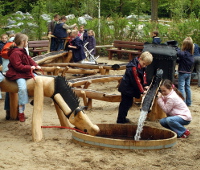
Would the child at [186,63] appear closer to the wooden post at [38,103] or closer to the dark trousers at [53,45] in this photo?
the wooden post at [38,103]

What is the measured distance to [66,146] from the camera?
609 cm

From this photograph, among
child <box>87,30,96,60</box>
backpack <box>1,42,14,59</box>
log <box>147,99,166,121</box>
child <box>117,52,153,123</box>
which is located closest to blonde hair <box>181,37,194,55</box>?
log <box>147,99,166,121</box>

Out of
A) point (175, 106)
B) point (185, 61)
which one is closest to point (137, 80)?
point (175, 106)

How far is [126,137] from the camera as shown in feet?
22.0

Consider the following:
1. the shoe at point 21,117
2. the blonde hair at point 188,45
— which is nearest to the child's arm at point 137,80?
the shoe at point 21,117

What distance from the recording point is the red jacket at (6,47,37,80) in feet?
21.6

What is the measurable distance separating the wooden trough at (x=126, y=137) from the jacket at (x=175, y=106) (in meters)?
0.46

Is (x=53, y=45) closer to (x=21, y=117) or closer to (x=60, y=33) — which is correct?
(x=60, y=33)

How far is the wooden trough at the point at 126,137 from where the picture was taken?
5.83 m

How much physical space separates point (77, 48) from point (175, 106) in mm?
6626

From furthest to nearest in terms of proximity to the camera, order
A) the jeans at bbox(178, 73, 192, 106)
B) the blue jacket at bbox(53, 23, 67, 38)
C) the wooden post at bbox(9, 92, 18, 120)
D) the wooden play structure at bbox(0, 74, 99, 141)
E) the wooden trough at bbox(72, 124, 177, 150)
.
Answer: the blue jacket at bbox(53, 23, 67, 38) → the jeans at bbox(178, 73, 192, 106) → the wooden post at bbox(9, 92, 18, 120) → the wooden play structure at bbox(0, 74, 99, 141) → the wooden trough at bbox(72, 124, 177, 150)

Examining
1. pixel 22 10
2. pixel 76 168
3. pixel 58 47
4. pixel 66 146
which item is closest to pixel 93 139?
pixel 66 146

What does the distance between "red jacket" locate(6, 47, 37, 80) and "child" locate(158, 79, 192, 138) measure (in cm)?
213

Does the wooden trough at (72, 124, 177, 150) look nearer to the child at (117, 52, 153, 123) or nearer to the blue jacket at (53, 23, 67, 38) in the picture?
the child at (117, 52, 153, 123)
